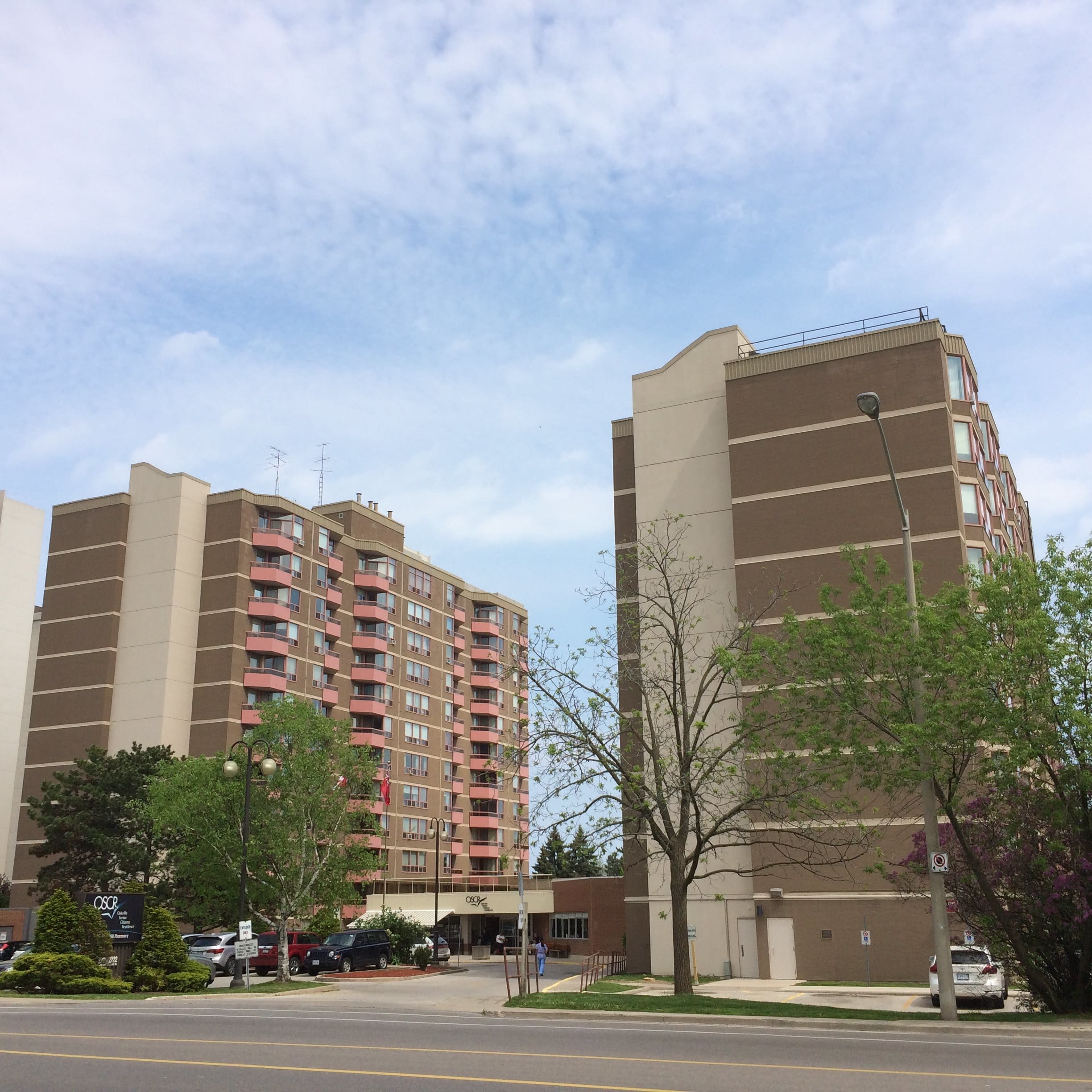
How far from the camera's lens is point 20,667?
92625mm

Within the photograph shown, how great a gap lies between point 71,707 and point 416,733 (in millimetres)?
26349

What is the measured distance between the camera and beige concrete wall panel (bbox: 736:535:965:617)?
4169cm

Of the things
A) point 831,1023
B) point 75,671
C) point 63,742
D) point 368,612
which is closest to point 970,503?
point 831,1023

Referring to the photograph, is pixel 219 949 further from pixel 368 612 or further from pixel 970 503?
pixel 368 612

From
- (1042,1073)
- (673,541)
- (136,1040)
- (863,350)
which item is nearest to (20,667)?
(673,541)

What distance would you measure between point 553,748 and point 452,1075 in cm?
1634

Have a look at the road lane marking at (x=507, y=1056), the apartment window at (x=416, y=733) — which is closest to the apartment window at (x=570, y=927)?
the apartment window at (x=416, y=733)

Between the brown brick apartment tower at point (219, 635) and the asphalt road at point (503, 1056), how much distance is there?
4799 cm

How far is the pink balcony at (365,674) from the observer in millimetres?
83500

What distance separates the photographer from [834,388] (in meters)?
45.6

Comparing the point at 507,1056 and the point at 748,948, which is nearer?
the point at 507,1056

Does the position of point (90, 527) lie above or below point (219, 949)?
above

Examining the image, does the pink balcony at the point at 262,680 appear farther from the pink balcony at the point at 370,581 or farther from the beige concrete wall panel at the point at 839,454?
the beige concrete wall panel at the point at 839,454

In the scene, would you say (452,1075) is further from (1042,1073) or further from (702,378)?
(702,378)
